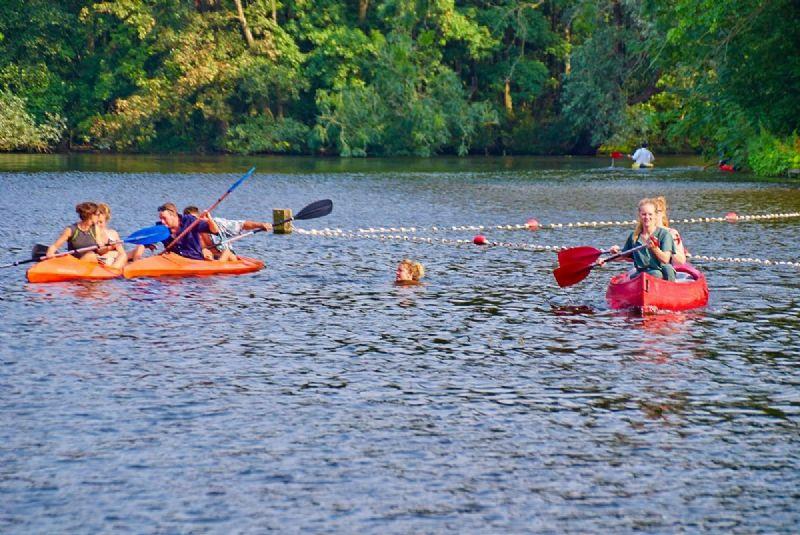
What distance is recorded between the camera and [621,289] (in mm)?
17406

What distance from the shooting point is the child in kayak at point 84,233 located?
67.1ft

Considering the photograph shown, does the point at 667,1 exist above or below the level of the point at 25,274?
above

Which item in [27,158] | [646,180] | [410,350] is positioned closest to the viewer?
[410,350]

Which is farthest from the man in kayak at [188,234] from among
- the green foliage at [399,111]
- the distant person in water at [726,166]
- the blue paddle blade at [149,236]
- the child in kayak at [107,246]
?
the green foliage at [399,111]

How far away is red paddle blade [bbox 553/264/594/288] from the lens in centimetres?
1875

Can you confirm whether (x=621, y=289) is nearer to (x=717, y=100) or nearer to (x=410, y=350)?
(x=410, y=350)

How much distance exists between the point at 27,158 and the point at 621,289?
192ft

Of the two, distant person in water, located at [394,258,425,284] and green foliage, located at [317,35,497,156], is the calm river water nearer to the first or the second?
distant person in water, located at [394,258,425,284]

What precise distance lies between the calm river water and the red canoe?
0.23 metres

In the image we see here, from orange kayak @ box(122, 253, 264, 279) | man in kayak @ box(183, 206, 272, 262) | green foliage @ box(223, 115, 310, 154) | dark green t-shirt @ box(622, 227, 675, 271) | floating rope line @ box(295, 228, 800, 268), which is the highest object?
dark green t-shirt @ box(622, 227, 675, 271)

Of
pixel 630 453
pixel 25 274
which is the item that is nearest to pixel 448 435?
pixel 630 453

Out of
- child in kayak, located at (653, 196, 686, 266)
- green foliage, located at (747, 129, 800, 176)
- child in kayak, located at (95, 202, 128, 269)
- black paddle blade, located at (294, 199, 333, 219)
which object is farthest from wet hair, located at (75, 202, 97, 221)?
green foliage, located at (747, 129, 800, 176)

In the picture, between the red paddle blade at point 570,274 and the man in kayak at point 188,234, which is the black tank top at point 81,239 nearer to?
the man in kayak at point 188,234

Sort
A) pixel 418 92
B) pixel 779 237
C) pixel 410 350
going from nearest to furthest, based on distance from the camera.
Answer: pixel 410 350 < pixel 779 237 < pixel 418 92
